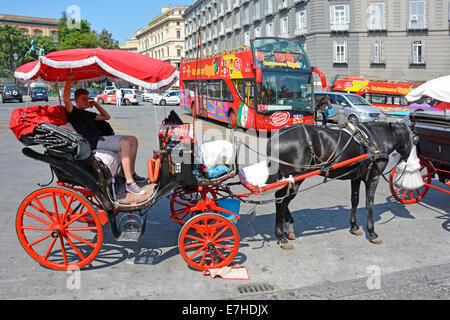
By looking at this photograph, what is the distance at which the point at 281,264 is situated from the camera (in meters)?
4.88

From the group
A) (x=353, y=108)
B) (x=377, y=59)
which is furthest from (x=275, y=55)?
(x=377, y=59)

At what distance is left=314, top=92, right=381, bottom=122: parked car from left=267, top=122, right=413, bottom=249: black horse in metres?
15.3

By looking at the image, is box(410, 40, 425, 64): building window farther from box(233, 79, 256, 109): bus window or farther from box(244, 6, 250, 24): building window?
box(233, 79, 256, 109): bus window

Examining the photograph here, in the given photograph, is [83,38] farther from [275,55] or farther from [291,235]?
[291,235]

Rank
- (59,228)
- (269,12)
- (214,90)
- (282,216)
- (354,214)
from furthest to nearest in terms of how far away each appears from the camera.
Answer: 1. (269,12)
2. (214,90)
3. (354,214)
4. (282,216)
5. (59,228)

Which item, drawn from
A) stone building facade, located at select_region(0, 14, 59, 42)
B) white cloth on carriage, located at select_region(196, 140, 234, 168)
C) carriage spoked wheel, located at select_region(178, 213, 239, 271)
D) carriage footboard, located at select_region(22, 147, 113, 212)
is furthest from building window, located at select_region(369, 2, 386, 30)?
stone building facade, located at select_region(0, 14, 59, 42)

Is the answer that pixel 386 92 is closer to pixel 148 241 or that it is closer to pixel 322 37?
pixel 322 37

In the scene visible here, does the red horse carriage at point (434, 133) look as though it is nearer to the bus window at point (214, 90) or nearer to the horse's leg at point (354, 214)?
the horse's leg at point (354, 214)

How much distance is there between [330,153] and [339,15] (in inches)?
1401

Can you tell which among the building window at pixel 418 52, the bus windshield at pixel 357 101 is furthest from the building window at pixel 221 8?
the bus windshield at pixel 357 101

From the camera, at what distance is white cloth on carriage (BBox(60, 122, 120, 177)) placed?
16.1 ft

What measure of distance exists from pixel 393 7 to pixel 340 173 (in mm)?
36584

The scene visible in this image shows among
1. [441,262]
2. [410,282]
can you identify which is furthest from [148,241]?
[441,262]

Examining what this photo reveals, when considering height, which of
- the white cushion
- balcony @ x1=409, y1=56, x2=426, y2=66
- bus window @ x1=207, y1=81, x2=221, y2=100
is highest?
balcony @ x1=409, y1=56, x2=426, y2=66
